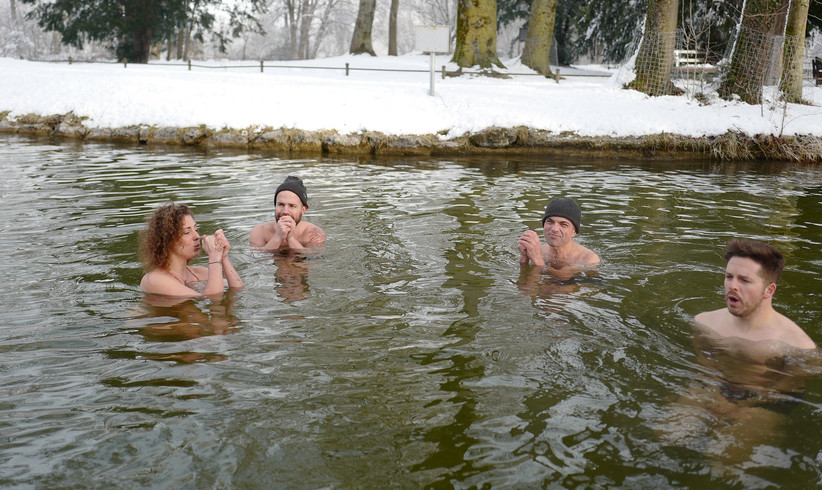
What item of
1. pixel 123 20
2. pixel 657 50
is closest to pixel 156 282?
pixel 657 50

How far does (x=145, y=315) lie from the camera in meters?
6.14

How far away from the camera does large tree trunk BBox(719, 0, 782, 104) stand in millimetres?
19703

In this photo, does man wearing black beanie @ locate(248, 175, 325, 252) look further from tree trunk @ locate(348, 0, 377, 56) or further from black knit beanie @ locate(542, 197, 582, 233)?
tree trunk @ locate(348, 0, 377, 56)

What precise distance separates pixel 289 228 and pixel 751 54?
16.9 meters

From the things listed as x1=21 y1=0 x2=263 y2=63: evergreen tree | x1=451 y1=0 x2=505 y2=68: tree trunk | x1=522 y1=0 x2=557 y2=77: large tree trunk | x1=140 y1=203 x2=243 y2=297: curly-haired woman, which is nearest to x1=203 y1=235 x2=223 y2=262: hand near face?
x1=140 y1=203 x2=243 y2=297: curly-haired woman

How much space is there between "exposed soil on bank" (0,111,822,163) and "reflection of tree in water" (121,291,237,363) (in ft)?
38.4

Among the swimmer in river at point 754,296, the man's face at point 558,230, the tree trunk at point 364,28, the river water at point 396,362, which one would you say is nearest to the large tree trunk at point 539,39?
the tree trunk at point 364,28

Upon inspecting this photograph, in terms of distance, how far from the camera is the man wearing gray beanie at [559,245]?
296 inches

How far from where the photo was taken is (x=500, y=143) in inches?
705

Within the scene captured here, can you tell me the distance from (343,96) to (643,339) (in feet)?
53.2

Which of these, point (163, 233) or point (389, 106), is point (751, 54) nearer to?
point (389, 106)

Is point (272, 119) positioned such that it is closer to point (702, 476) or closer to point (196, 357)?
point (196, 357)

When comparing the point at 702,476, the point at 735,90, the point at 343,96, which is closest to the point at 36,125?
the point at 343,96

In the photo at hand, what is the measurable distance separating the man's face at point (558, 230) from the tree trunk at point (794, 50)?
14.9 meters
